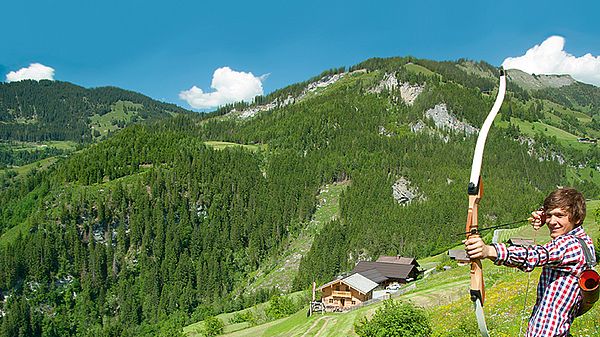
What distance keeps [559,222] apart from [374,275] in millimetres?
59126

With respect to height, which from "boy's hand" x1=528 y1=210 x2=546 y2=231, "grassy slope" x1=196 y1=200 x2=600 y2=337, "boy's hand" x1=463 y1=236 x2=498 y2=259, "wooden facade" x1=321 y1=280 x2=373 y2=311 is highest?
"boy's hand" x1=528 y1=210 x2=546 y2=231

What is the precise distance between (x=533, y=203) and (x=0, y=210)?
175564 mm

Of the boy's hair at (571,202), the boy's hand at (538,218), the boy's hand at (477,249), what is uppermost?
the boy's hair at (571,202)

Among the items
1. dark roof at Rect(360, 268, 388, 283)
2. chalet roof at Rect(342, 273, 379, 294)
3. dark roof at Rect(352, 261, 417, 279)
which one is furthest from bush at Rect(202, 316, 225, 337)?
dark roof at Rect(352, 261, 417, 279)

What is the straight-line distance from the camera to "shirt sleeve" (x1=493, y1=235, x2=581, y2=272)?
14.0 feet

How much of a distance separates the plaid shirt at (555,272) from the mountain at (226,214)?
300 feet

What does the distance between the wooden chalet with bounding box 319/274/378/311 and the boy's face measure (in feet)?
156

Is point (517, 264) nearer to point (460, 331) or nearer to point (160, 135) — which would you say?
point (460, 331)

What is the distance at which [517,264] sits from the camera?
14.1 feet

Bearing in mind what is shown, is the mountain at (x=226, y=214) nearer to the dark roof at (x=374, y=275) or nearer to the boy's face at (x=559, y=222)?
the dark roof at (x=374, y=275)

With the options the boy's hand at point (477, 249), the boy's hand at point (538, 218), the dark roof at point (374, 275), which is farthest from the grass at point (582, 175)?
the boy's hand at point (477, 249)

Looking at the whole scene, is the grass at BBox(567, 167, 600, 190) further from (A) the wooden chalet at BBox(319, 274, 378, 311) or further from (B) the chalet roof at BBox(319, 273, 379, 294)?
(A) the wooden chalet at BBox(319, 274, 378, 311)

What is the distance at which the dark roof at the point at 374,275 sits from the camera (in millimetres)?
58844

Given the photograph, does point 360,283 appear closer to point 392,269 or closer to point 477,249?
point 392,269
